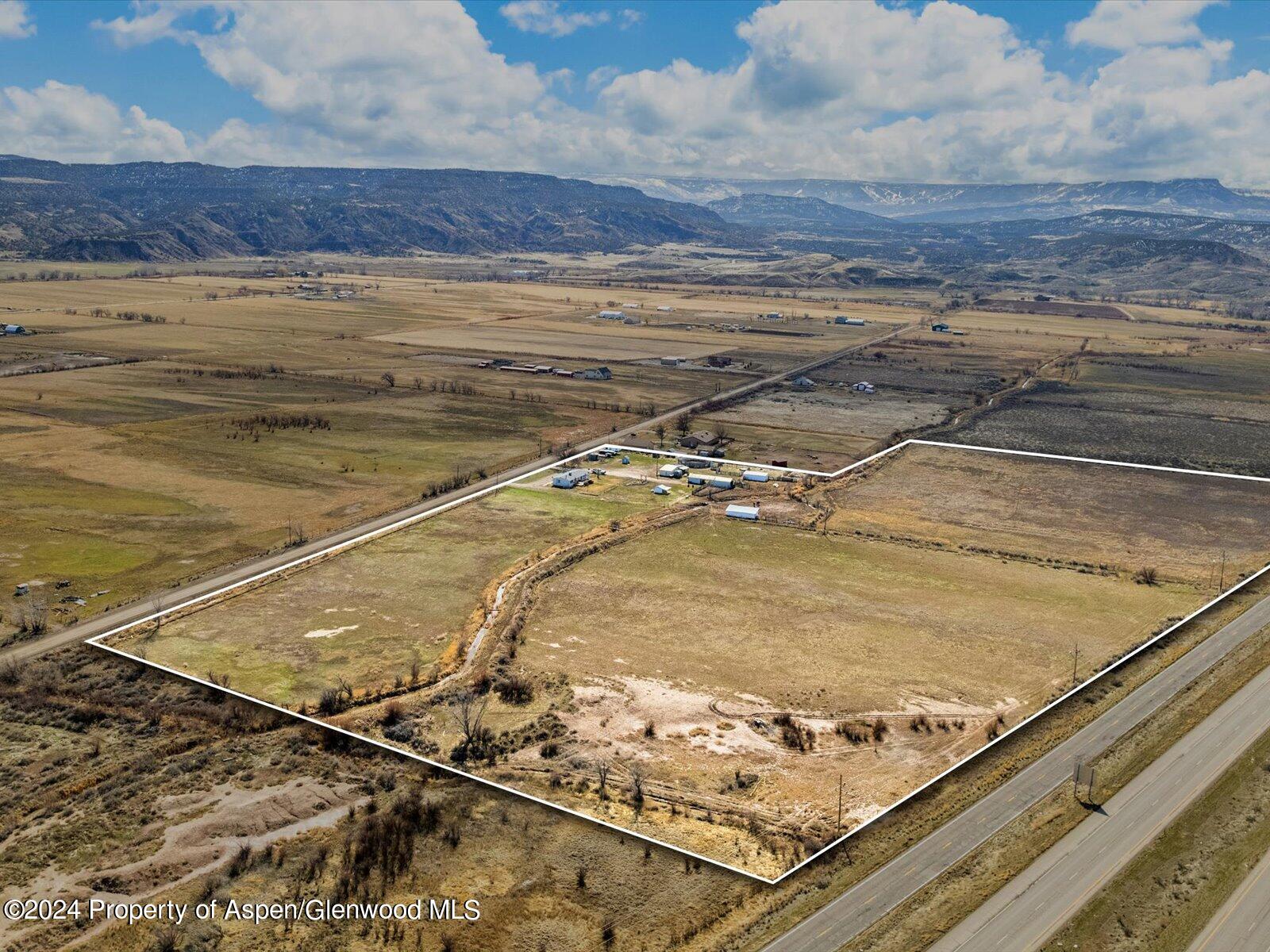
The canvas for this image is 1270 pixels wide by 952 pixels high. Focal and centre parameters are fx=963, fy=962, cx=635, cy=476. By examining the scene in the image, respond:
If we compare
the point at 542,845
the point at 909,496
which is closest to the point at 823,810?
the point at 542,845

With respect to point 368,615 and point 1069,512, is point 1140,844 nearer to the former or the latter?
point 368,615


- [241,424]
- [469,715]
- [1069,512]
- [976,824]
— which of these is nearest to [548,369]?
[241,424]

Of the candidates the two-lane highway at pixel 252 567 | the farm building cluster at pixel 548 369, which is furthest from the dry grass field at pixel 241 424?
the farm building cluster at pixel 548 369

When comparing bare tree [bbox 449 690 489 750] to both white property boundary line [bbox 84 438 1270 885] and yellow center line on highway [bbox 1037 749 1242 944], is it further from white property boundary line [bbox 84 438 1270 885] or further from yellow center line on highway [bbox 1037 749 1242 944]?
yellow center line on highway [bbox 1037 749 1242 944]

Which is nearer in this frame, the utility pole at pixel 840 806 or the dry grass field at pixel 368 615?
the utility pole at pixel 840 806

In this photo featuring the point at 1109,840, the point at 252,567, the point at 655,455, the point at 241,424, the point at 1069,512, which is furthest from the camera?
the point at 241,424

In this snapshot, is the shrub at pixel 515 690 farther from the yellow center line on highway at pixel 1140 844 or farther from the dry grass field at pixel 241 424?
the dry grass field at pixel 241 424
